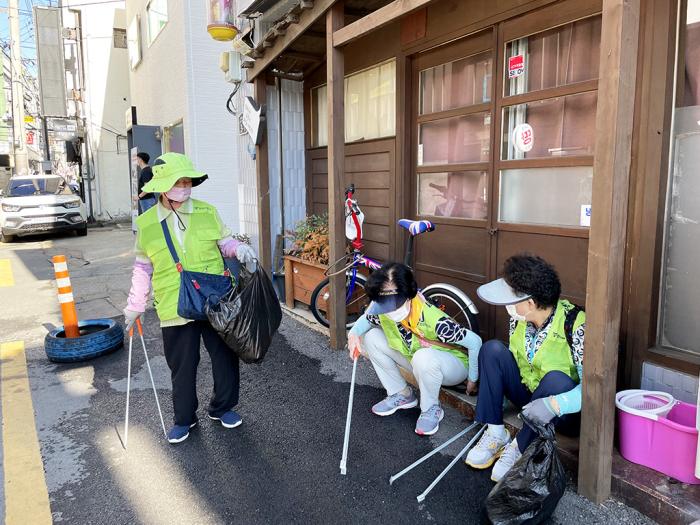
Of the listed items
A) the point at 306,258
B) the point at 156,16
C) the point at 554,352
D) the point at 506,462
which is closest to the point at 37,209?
the point at 156,16

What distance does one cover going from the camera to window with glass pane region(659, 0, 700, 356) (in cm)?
287

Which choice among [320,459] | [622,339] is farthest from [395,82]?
[320,459]

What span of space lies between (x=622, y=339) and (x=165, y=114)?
431 inches

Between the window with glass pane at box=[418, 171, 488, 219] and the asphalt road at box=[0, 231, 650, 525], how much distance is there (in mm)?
1609

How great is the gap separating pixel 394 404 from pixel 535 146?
2.19m

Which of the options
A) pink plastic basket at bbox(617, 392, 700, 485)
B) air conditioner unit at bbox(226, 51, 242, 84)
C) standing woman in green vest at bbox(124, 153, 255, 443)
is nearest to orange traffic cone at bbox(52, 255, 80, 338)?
standing woman in green vest at bbox(124, 153, 255, 443)

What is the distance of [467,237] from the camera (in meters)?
4.58

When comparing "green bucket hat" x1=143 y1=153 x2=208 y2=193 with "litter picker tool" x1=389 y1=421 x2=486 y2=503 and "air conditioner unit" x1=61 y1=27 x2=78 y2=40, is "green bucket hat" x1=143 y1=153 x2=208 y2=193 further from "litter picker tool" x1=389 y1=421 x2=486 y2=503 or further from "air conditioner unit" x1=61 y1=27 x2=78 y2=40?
"air conditioner unit" x1=61 y1=27 x2=78 y2=40

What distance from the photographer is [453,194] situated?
15.5 feet

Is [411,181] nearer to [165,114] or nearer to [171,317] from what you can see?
[171,317]

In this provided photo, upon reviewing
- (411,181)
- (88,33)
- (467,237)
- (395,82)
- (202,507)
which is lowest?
(202,507)

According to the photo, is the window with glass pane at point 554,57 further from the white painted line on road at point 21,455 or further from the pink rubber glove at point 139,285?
the white painted line on road at point 21,455

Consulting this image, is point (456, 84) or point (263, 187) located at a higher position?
point (456, 84)

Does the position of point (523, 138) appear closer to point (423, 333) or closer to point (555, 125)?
point (555, 125)
